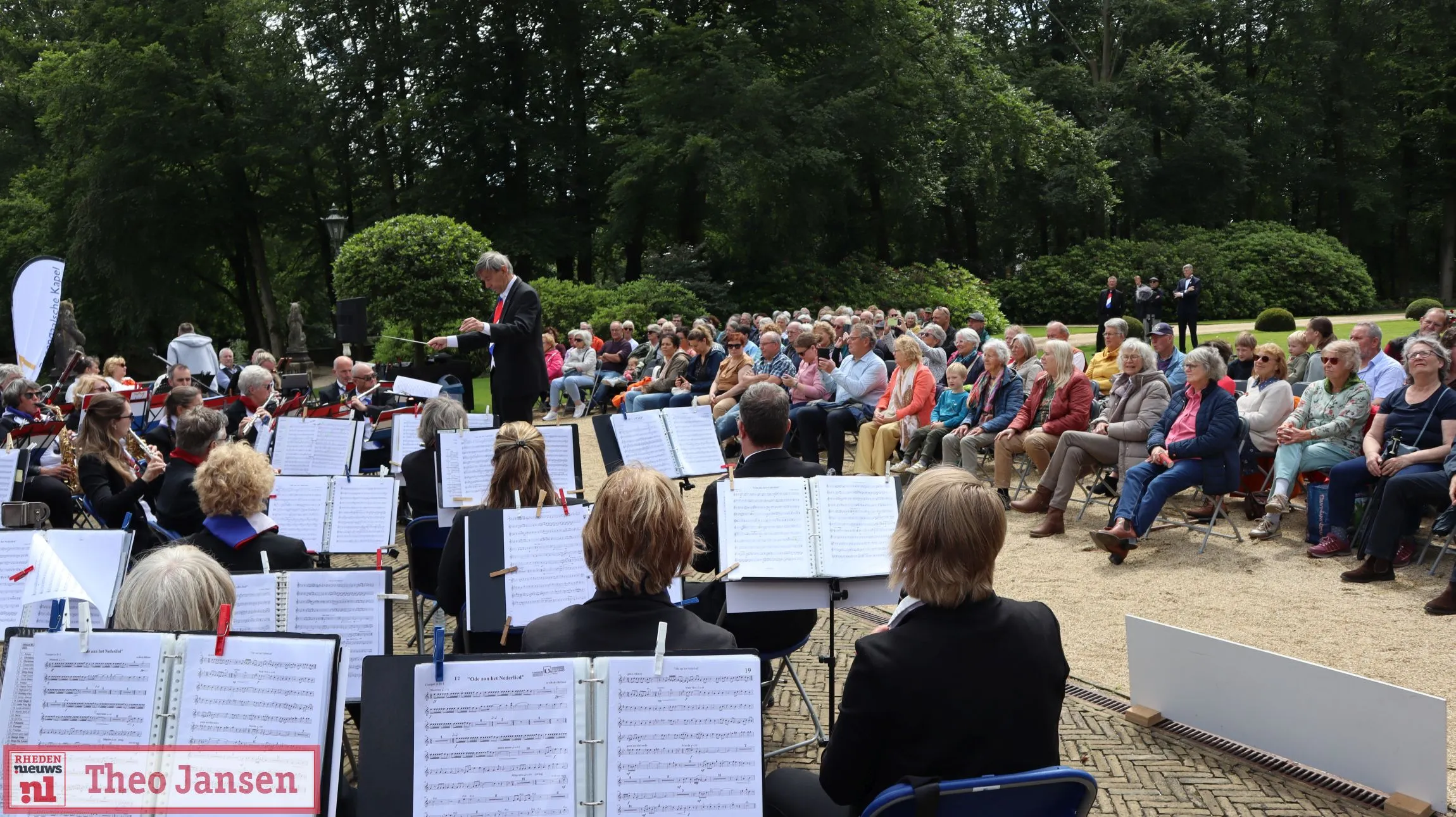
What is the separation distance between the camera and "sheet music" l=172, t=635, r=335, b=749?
245 cm

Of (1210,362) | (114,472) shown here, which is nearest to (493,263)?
(114,472)

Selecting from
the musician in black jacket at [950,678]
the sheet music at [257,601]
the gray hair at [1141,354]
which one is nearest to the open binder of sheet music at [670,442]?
the gray hair at [1141,354]

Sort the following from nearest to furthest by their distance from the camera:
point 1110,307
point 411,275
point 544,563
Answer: point 544,563 < point 411,275 < point 1110,307

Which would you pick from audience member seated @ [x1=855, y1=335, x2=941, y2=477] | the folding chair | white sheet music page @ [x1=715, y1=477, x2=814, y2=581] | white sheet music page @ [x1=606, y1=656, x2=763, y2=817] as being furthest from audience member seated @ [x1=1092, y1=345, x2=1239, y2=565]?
white sheet music page @ [x1=606, y1=656, x2=763, y2=817]

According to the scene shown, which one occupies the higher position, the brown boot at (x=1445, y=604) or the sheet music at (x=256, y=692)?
the sheet music at (x=256, y=692)

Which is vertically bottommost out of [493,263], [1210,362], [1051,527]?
[1051,527]

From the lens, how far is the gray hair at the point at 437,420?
20.5ft

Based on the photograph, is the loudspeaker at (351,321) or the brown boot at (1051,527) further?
the loudspeaker at (351,321)

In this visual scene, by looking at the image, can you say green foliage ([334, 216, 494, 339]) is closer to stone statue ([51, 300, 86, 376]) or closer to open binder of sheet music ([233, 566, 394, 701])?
stone statue ([51, 300, 86, 376])

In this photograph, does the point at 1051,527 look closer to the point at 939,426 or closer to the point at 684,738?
the point at 939,426

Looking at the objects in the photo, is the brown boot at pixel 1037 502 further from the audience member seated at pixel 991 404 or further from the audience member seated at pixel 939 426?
the audience member seated at pixel 939 426

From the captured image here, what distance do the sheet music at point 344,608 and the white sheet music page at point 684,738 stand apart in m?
1.55

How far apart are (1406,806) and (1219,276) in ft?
103

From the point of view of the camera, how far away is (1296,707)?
13.3ft
